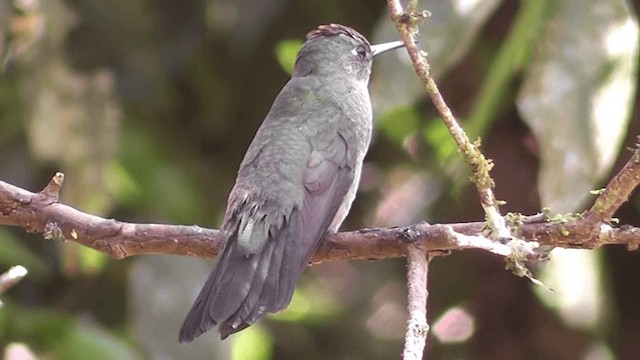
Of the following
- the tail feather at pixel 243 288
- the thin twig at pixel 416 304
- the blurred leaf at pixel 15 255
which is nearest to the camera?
the thin twig at pixel 416 304

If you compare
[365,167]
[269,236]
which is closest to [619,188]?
[269,236]

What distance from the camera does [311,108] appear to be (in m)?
3.35

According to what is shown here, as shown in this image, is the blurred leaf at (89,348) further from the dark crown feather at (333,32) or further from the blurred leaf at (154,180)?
the dark crown feather at (333,32)

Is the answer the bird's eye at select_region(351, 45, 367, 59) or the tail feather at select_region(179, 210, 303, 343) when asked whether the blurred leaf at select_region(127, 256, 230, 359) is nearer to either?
the bird's eye at select_region(351, 45, 367, 59)

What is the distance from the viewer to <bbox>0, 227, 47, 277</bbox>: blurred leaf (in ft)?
13.3

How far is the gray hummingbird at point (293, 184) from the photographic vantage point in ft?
8.31

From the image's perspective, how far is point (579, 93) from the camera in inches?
127

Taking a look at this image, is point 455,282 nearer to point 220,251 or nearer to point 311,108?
point 311,108

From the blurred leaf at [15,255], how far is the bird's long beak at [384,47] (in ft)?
4.80

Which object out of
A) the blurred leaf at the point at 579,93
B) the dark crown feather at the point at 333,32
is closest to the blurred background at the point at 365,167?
the blurred leaf at the point at 579,93

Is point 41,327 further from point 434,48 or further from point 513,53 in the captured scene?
point 513,53

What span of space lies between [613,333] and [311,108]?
63.6 inches

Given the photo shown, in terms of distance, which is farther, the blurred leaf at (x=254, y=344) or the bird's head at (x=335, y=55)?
the blurred leaf at (x=254, y=344)

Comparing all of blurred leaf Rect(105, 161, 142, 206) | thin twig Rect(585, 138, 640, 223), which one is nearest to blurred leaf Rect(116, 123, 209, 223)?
blurred leaf Rect(105, 161, 142, 206)
